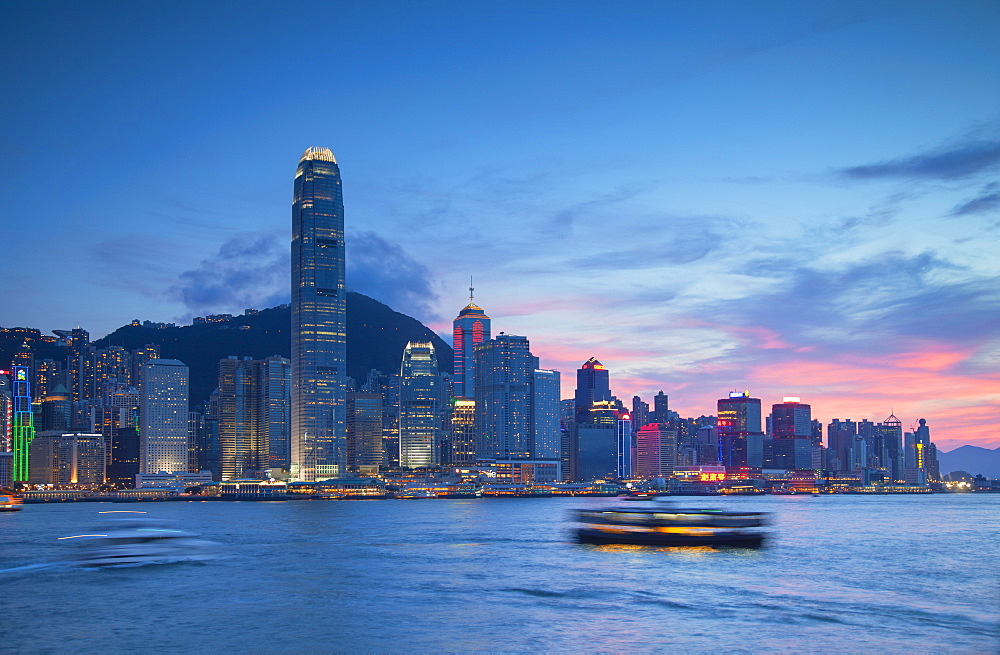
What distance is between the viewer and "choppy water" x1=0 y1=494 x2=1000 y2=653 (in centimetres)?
4306

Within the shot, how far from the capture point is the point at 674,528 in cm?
9119

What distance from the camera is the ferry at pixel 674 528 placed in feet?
295

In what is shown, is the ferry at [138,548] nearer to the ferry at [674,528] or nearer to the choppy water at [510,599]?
the choppy water at [510,599]

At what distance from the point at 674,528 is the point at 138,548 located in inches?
1814

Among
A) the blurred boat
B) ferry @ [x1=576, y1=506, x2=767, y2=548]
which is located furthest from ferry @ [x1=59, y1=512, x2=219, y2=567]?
ferry @ [x1=576, y1=506, x2=767, y2=548]

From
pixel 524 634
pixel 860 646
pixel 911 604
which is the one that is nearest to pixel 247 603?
pixel 524 634

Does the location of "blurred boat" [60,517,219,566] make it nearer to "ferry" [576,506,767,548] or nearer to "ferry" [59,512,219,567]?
"ferry" [59,512,219,567]

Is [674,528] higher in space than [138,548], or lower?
lower

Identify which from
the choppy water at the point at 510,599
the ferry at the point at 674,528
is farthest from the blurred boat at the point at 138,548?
the ferry at the point at 674,528

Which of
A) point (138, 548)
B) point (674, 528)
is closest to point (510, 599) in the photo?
point (138, 548)

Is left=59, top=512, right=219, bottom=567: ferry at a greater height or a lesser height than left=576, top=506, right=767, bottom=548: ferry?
greater

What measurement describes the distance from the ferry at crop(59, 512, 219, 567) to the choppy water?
144cm

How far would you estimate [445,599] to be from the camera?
55.1 meters

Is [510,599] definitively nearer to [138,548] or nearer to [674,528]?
[138,548]
